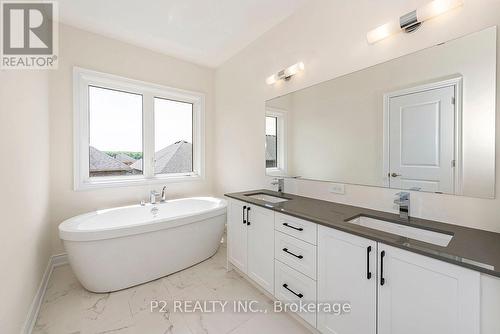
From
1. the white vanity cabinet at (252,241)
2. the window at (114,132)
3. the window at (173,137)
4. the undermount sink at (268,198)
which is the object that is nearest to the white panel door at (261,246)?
the white vanity cabinet at (252,241)

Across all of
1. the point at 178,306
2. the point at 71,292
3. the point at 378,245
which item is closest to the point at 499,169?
the point at 378,245

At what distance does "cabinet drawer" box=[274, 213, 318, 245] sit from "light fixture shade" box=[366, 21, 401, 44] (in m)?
1.38

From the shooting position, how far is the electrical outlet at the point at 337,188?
184 centimetres

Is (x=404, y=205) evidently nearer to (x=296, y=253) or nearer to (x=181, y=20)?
(x=296, y=253)

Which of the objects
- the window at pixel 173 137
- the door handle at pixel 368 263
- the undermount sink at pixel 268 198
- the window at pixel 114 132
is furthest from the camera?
the window at pixel 173 137

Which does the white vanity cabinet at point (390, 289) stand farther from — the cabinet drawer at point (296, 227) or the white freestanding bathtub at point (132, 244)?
the white freestanding bathtub at point (132, 244)

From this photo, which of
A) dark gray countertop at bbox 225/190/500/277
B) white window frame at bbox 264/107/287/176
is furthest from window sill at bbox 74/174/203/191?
dark gray countertop at bbox 225/190/500/277

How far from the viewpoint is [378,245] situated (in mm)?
1113

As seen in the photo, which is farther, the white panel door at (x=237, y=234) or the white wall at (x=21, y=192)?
the white panel door at (x=237, y=234)

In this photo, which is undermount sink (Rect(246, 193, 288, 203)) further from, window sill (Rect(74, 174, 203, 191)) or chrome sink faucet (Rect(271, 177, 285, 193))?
window sill (Rect(74, 174, 203, 191))

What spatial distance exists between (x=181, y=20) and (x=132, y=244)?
2.35m

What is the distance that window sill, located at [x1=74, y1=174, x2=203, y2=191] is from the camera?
262 centimetres

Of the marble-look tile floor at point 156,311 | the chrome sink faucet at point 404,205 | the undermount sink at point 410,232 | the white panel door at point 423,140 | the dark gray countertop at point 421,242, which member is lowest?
the marble-look tile floor at point 156,311

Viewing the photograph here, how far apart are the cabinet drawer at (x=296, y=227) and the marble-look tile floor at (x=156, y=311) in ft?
2.30
